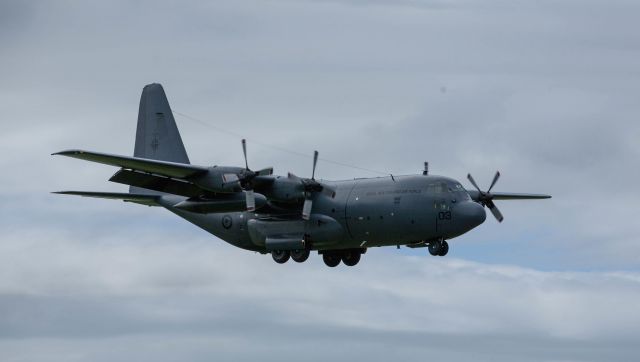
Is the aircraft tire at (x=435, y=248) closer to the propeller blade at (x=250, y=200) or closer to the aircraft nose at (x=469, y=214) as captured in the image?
the aircraft nose at (x=469, y=214)

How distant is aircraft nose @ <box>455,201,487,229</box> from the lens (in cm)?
4675

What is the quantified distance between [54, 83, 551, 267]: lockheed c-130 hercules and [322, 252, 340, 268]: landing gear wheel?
5cm

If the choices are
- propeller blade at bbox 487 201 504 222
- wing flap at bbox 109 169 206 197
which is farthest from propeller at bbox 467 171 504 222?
wing flap at bbox 109 169 206 197

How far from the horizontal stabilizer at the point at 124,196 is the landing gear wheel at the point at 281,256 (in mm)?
7171

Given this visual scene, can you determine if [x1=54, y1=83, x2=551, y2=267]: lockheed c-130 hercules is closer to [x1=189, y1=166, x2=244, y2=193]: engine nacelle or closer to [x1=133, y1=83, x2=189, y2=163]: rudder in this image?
[x1=189, y1=166, x2=244, y2=193]: engine nacelle

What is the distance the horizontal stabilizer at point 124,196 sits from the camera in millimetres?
49969

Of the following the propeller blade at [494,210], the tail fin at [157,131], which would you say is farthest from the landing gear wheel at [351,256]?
the tail fin at [157,131]

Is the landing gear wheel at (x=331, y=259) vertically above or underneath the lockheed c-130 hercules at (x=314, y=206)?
underneath

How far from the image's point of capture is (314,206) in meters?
49.5

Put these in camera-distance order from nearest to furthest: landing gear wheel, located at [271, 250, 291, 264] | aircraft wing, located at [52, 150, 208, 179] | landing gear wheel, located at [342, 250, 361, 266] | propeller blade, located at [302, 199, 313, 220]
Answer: aircraft wing, located at [52, 150, 208, 179] < propeller blade, located at [302, 199, 313, 220] < landing gear wheel, located at [271, 250, 291, 264] < landing gear wheel, located at [342, 250, 361, 266]

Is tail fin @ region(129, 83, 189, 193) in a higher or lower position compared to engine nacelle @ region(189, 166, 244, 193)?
higher

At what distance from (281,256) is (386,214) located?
18.4 feet

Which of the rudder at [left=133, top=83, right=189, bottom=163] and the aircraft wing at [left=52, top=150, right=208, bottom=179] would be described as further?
the rudder at [left=133, top=83, right=189, bottom=163]

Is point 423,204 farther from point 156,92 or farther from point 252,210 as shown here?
point 156,92
